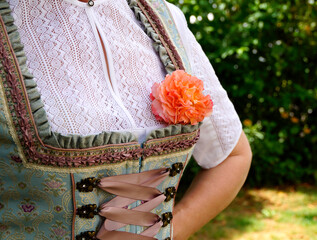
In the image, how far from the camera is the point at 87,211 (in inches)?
44.9

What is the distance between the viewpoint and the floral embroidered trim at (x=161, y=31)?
137 centimetres

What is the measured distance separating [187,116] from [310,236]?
290 cm

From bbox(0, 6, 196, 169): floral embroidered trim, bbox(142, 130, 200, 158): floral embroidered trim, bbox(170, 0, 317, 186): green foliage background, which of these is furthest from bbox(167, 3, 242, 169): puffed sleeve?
bbox(170, 0, 317, 186): green foliage background

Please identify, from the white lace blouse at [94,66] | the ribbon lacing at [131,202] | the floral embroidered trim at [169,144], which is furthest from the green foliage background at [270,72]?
the ribbon lacing at [131,202]

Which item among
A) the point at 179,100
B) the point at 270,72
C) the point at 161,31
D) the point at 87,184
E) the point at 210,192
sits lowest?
the point at 270,72

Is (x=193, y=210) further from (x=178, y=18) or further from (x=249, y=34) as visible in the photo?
(x=249, y=34)

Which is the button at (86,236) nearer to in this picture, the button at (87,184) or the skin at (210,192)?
the button at (87,184)

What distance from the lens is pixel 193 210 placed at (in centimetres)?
145

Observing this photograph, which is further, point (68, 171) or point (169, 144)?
point (169, 144)

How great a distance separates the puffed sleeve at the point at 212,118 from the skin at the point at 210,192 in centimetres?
4

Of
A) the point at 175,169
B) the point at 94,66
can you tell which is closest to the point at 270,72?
the point at 175,169

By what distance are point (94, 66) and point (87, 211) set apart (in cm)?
42

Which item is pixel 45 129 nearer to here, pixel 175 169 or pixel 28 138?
pixel 28 138

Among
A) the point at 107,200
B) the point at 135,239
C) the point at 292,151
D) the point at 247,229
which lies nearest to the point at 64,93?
the point at 107,200
